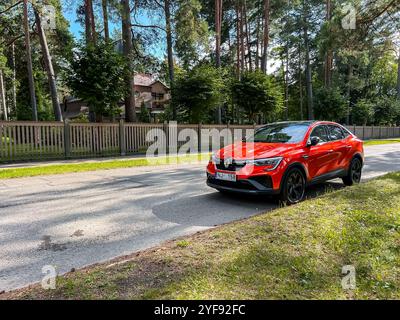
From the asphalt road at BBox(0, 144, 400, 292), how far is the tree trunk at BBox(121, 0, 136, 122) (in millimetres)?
9725

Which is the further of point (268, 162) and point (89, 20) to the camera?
point (89, 20)

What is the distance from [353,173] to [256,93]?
51.2 ft

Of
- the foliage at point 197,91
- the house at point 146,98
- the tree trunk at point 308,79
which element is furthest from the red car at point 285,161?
the house at point 146,98

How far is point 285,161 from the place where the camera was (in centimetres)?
568

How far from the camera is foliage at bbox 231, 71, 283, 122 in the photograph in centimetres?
2231

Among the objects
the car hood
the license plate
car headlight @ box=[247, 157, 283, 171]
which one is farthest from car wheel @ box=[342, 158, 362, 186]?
the license plate

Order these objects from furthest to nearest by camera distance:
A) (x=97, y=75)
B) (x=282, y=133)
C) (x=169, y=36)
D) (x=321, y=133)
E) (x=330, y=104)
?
(x=330, y=104) → (x=169, y=36) → (x=97, y=75) → (x=321, y=133) → (x=282, y=133)

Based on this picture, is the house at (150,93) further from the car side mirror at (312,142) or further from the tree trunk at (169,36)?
the car side mirror at (312,142)

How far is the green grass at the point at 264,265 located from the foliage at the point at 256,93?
18695mm

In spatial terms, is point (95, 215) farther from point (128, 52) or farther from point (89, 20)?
point (89, 20)

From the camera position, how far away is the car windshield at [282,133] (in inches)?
253

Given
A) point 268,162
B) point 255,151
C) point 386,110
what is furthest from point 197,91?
point 386,110

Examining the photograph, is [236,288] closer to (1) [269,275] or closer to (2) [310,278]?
(1) [269,275]
